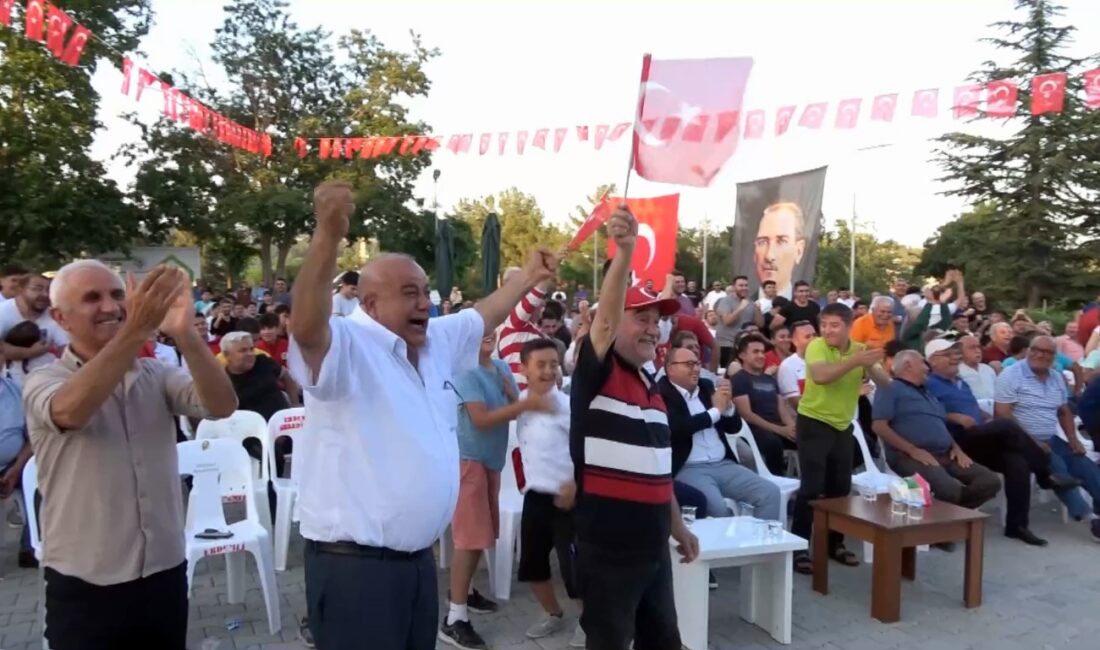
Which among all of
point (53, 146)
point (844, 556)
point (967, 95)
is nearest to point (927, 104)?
point (967, 95)

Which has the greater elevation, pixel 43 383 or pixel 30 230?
pixel 30 230

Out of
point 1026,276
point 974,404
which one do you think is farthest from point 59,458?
point 1026,276

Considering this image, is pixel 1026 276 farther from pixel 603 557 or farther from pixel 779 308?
pixel 603 557

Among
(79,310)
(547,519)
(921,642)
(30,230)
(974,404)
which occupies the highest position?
(30,230)

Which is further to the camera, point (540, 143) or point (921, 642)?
point (540, 143)

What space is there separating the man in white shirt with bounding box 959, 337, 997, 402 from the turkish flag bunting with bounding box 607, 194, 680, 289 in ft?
17.6

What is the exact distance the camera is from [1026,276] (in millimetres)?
26281

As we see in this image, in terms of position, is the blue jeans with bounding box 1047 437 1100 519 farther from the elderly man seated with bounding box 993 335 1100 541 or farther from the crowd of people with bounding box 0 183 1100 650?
the crowd of people with bounding box 0 183 1100 650

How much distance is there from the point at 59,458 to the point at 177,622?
58cm

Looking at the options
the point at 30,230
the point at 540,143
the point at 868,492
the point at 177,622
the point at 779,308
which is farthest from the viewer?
the point at 30,230

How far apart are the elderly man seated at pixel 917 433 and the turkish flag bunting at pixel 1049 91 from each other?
4370 millimetres

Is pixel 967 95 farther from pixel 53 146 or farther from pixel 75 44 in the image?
pixel 53 146

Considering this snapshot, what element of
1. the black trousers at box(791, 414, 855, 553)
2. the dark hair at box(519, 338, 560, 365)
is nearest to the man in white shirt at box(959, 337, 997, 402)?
the black trousers at box(791, 414, 855, 553)

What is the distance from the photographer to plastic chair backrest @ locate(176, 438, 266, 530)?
4.47 m
